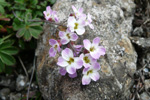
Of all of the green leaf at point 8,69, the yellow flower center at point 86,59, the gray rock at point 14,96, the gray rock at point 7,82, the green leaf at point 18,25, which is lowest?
the gray rock at point 14,96

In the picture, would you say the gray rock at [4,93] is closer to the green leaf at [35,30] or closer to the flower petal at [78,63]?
the green leaf at [35,30]

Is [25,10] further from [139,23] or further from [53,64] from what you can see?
[139,23]

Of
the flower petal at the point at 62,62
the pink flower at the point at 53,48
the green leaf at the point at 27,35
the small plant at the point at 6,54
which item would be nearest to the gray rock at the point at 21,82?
the small plant at the point at 6,54

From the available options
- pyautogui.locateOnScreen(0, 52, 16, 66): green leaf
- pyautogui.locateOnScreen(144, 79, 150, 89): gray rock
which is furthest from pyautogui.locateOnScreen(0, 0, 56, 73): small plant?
pyautogui.locateOnScreen(144, 79, 150, 89): gray rock

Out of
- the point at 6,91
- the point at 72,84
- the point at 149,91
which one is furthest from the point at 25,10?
the point at 149,91

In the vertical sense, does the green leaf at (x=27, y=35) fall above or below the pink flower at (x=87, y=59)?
below

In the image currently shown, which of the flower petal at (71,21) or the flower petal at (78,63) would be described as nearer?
the flower petal at (78,63)

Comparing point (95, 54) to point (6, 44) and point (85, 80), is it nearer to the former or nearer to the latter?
point (85, 80)

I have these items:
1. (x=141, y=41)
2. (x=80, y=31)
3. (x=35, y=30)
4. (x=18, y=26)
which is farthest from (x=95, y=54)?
(x=18, y=26)
